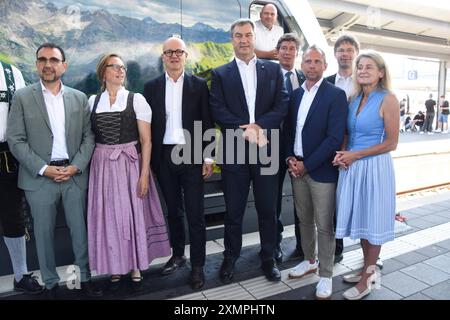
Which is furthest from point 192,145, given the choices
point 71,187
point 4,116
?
point 4,116

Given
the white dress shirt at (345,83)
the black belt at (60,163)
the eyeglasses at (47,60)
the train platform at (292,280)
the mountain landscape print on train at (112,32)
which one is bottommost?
the train platform at (292,280)

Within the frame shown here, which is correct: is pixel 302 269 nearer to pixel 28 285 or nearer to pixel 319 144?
pixel 319 144

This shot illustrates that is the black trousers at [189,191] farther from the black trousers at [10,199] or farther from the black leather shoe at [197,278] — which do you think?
the black trousers at [10,199]

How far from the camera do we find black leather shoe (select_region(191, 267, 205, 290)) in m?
2.78

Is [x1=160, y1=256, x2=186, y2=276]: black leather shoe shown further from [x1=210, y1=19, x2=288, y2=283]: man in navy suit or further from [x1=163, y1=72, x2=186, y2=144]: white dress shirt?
[x1=163, y1=72, x2=186, y2=144]: white dress shirt

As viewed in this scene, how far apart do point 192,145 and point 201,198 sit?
43 cm

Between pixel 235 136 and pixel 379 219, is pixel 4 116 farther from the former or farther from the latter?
pixel 379 219

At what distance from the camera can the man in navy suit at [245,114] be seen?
8.88ft

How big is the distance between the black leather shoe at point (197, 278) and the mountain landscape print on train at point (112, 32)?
1.63 meters

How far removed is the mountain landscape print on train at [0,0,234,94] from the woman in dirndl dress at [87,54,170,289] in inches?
20.1

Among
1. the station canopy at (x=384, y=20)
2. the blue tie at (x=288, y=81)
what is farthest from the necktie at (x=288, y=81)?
the station canopy at (x=384, y=20)
